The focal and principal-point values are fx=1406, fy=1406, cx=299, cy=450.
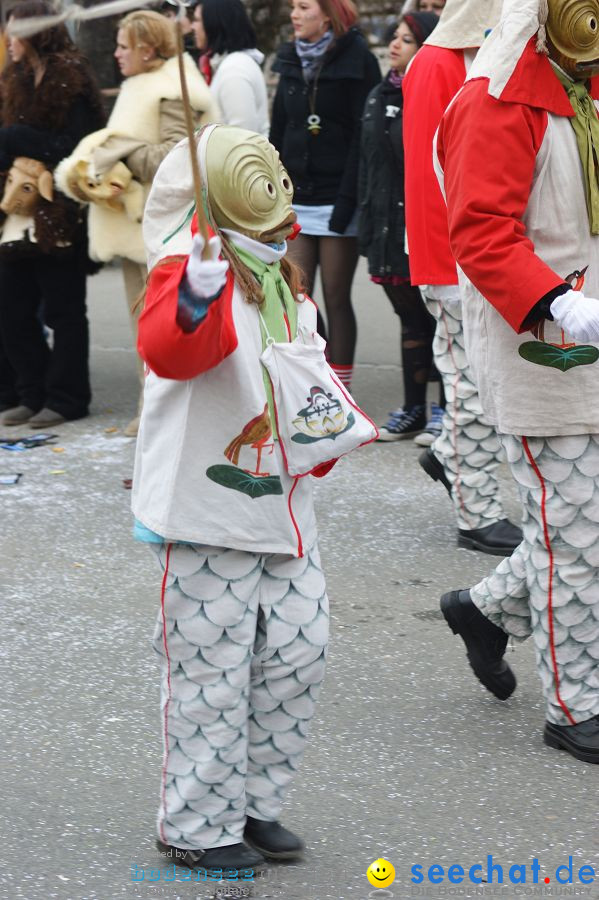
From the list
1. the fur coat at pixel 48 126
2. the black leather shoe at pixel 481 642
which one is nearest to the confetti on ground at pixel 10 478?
the fur coat at pixel 48 126

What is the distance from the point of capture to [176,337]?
2.54 meters

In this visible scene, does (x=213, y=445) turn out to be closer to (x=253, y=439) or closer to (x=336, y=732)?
(x=253, y=439)

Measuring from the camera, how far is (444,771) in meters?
3.43

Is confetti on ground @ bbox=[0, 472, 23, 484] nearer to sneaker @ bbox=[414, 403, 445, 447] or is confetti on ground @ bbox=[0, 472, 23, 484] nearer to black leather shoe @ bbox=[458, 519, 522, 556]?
sneaker @ bbox=[414, 403, 445, 447]

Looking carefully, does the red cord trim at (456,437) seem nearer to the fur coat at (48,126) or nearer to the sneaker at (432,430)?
the sneaker at (432,430)

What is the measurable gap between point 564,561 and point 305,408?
92 centimetres

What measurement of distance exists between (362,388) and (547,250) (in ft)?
14.3

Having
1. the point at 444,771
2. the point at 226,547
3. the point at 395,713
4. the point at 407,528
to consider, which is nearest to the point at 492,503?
the point at 407,528

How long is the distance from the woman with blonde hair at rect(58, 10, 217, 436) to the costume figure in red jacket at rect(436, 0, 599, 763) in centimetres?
279

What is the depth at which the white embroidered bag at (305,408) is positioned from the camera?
2832 mm

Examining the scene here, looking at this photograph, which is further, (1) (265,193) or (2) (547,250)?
(2) (547,250)

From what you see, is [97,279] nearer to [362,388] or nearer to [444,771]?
[362,388]

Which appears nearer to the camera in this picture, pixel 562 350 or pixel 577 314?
pixel 577 314

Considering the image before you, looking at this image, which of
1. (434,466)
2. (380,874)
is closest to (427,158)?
(434,466)
